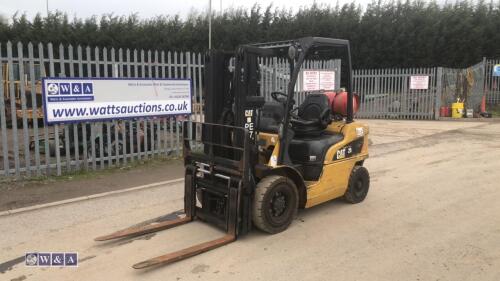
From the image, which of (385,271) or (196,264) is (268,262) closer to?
(196,264)

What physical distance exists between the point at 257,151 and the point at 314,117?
1.31 m

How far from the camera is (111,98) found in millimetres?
8570

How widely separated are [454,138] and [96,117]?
10.6 metres

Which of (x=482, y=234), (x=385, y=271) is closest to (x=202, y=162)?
(x=385, y=271)

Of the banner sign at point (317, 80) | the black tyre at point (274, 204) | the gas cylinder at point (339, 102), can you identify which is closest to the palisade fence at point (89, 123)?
the banner sign at point (317, 80)

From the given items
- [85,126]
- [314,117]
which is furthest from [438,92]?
[85,126]

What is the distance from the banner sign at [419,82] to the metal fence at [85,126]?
1370 centimetres

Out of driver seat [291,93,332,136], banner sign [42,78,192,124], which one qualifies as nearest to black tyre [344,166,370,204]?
driver seat [291,93,332,136]

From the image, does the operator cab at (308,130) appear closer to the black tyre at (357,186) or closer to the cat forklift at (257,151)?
the cat forklift at (257,151)

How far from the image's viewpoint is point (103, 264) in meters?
4.44

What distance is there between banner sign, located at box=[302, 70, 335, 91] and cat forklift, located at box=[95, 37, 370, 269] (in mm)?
6778

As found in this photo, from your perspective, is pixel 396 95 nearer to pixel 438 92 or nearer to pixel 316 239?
pixel 438 92

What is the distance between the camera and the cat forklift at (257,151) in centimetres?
503

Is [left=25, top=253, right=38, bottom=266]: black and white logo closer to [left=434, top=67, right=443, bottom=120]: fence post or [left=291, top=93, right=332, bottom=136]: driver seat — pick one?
[left=291, top=93, right=332, bottom=136]: driver seat
